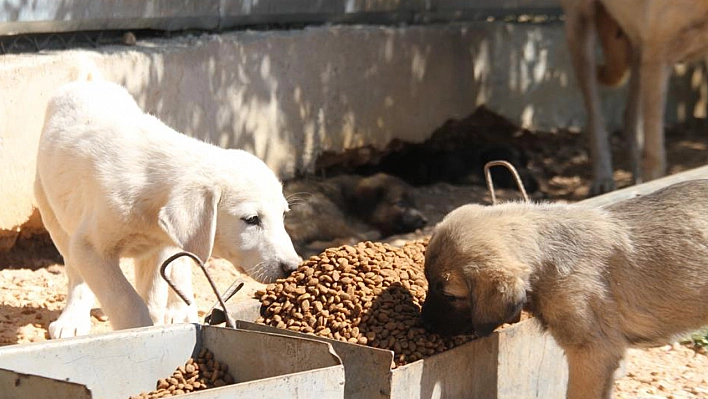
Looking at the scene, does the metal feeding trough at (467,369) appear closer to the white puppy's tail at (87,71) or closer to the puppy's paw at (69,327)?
the puppy's paw at (69,327)

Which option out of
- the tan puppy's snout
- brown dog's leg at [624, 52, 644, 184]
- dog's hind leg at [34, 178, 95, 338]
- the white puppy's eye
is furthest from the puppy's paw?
brown dog's leg at [624, 52, 644, 184]

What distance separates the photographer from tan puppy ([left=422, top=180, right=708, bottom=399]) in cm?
423

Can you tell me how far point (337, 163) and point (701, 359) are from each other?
414cm

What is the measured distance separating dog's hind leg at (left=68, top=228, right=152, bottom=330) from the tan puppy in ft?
4.56

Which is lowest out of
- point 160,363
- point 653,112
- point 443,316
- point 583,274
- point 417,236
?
point 417,236

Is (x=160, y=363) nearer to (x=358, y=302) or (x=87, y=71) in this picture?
A: (x=358, y=302)

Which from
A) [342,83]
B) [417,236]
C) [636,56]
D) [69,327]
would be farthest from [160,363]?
[636,56]

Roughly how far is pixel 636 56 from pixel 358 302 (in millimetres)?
5964

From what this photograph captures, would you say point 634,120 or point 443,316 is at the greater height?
point 634,120

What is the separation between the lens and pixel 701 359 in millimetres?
5680

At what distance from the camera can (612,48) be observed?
32.7 ft

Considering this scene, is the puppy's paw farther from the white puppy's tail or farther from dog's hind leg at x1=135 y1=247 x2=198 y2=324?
the white puppy's tail

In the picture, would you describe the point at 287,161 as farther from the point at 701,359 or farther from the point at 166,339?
the point at 166,339

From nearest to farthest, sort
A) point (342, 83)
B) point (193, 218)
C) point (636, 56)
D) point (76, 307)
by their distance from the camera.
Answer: point (193, 218) → point (76, 307) → point (342, 83) → point (636, 56)
